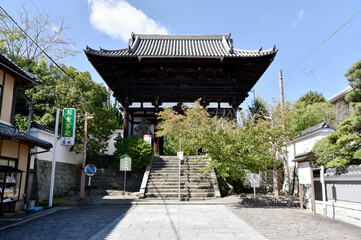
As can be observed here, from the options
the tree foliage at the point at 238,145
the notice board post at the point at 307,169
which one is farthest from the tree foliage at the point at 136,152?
the notice board post at the point at 307,169

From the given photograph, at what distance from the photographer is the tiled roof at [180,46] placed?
63.5 ft

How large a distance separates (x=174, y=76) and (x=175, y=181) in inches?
326

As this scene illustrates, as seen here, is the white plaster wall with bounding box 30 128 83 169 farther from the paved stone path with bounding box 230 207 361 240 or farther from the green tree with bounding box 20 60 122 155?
the paved stone path with bounding box 230 207 361 240

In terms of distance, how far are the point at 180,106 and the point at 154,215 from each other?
10.8m

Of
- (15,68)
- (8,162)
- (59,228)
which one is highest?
(15,68)

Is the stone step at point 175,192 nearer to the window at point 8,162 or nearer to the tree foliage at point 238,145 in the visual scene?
the tree foliage at point 238,145

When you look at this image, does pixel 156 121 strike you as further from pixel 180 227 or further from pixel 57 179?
pixel 180 227

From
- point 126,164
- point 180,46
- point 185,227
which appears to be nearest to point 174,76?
point 180,46

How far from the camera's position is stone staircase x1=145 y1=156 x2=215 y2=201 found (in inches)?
536

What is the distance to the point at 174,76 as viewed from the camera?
1925 cm

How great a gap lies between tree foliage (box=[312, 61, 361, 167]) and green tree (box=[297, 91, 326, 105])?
2024cm

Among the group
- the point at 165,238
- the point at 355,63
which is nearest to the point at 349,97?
the point at 355,63

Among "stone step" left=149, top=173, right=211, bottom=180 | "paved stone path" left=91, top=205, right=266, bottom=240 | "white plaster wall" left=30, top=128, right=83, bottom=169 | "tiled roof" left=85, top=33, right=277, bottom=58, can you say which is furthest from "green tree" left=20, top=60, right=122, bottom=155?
"paved stone path" left=91, top=205, right=266, bottom=240

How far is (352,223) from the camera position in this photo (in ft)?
25.3
